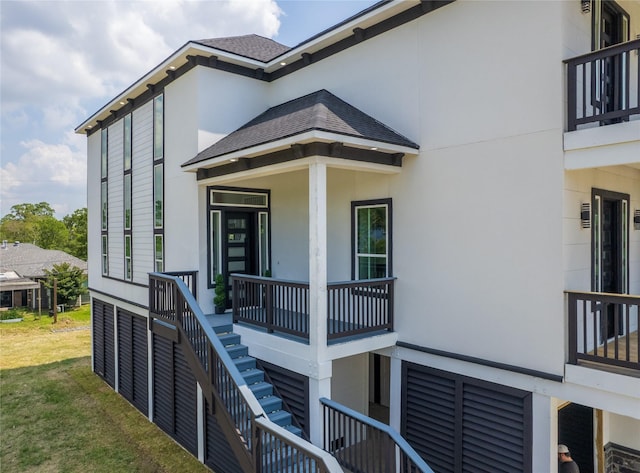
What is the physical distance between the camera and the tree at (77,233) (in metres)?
46.8

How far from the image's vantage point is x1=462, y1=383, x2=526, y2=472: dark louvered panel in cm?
519

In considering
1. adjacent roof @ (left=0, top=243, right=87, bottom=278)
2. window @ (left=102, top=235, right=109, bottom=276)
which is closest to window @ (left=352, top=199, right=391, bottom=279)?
window @ (left=102, top=235, right=109, bottom=276)

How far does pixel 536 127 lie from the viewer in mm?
5031

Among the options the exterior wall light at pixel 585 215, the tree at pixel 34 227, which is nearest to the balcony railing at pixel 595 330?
the exterior wall light at pixel 585 215

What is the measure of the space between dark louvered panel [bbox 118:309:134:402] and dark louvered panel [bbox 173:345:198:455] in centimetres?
307

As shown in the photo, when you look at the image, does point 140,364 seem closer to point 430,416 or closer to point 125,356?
point 125,356

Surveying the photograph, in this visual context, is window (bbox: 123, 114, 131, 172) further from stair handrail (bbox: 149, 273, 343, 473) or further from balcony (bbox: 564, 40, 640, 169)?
balcony (bbox: 564, 40, 640, 169)

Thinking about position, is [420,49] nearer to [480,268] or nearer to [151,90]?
[480,268]

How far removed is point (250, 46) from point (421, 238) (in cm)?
681

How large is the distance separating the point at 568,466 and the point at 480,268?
277cm

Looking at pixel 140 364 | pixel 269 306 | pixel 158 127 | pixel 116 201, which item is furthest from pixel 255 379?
pixel 116 201

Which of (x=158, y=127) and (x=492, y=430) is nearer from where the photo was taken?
(x=492, y=430)

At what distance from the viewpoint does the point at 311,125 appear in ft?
18.4

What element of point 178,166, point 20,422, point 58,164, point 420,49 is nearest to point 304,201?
point 178,166
